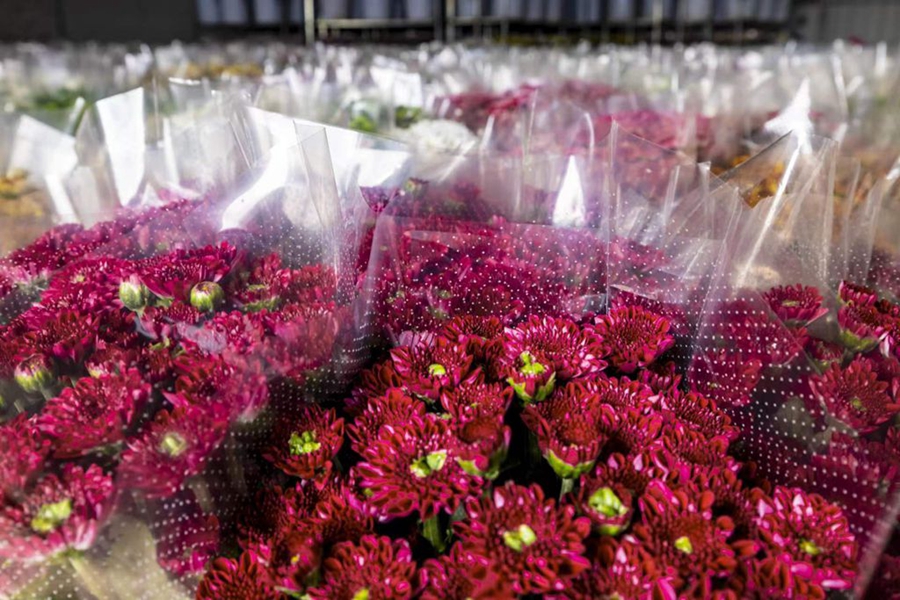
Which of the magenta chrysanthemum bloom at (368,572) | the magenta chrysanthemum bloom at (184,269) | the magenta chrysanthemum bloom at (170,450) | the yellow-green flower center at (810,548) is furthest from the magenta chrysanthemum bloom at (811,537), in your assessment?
the magenta chrysanthemum bloom at (184,269)

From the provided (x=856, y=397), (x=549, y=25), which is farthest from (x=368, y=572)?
(x=549, y=25)

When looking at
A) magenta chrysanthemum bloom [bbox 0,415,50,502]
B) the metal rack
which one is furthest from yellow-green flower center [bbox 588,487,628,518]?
the metal rack

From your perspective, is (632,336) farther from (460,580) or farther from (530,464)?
(460,580)

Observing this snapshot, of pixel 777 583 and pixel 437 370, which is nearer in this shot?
pixel 777 583

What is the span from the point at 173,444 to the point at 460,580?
0.65 ft

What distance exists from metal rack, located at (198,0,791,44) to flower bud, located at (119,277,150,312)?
4.80 m

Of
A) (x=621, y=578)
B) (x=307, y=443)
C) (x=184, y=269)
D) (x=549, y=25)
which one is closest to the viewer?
(x=621, y=578)

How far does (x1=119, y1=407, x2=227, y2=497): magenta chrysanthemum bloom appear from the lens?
16.8 inches

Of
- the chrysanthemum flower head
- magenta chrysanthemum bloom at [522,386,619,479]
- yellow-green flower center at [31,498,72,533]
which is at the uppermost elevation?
the chrysanthemum flower head

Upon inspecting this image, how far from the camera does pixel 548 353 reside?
0.54 meters

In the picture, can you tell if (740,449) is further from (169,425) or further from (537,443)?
(169,425)

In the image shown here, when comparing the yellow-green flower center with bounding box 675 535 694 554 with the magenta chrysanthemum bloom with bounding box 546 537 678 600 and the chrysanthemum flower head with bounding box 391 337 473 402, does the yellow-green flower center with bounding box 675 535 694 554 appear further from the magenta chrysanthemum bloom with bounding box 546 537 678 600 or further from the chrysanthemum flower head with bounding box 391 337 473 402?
the chrysanthemum flower head with bounding box 391 337 473 402

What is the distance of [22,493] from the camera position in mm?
414

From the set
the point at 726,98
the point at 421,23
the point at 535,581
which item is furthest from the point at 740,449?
the point at 421,23
